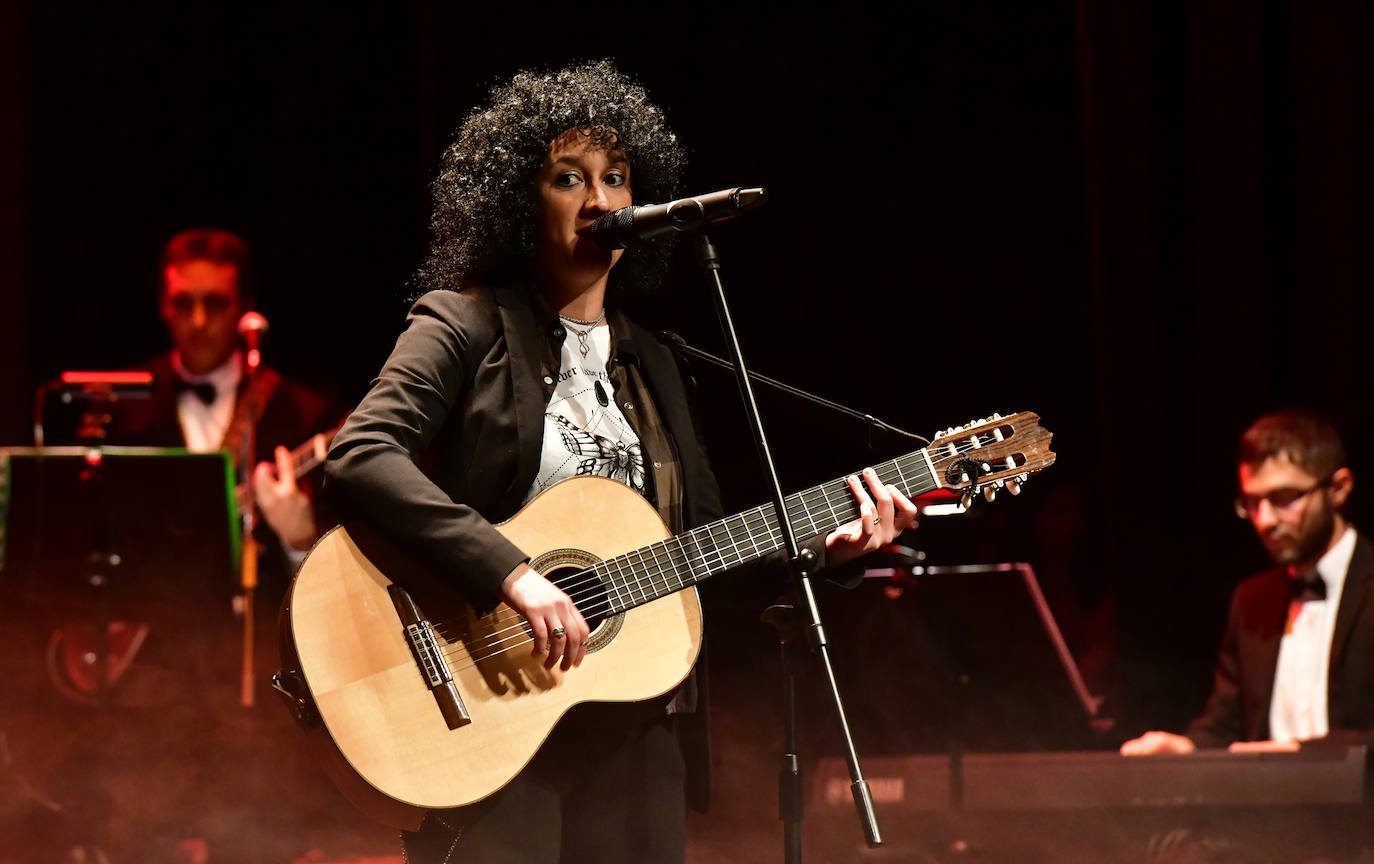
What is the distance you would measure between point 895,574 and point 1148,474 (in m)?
2.15

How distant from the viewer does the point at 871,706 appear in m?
4.30

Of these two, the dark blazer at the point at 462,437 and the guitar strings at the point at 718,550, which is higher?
the dark blazer at the point at 462,437

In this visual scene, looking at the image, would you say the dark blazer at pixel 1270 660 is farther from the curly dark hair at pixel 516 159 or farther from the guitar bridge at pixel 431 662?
the guitar bridge at pixel 431 662

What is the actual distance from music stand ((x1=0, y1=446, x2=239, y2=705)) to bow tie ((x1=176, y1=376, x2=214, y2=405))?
3.48ft

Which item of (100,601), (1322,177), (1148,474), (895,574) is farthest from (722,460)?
(1322,177)

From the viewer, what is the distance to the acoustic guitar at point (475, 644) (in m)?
2.10

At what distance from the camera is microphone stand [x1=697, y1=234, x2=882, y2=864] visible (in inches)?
77.5

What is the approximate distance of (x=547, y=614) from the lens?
6.97 feet

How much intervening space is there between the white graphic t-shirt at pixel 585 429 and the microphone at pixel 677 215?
24cm

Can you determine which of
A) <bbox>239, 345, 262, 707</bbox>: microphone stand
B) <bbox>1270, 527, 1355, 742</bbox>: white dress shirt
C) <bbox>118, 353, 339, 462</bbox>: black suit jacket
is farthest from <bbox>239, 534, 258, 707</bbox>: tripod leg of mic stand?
<bbox>1270, 527, 1355, 742</bbox>: white dress shirt

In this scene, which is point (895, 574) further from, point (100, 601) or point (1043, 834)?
point (100, 601)

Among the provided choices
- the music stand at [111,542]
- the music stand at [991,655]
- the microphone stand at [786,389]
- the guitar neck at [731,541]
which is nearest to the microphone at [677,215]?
the microphone stand at [786,389]

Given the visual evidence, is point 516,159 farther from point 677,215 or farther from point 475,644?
point 475,644

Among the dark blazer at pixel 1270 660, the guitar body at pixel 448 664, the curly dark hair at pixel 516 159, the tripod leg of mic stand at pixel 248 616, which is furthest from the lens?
the tripod leg of mic stand at pixel 248 616
